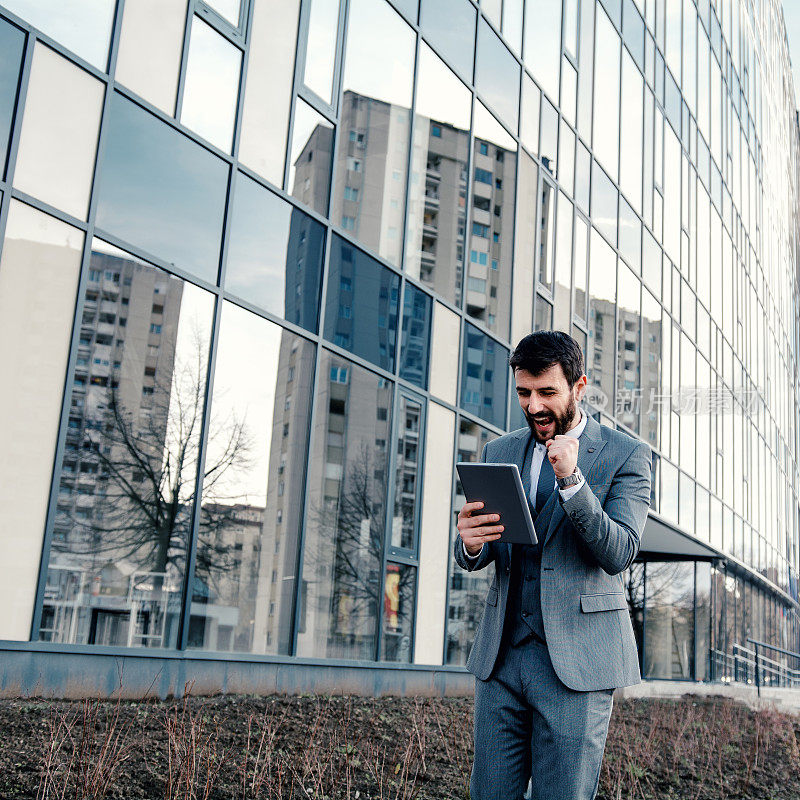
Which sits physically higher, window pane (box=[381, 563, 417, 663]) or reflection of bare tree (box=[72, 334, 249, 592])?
reflection of bare tree (box=[72, 334, 249, 592])

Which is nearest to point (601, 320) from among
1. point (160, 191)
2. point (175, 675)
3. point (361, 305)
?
point (361, 305)

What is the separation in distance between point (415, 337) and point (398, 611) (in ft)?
11.6

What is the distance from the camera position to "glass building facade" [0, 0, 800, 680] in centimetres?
793

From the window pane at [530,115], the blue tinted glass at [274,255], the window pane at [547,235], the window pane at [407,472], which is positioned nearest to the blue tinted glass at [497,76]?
the window pane at [530,115]

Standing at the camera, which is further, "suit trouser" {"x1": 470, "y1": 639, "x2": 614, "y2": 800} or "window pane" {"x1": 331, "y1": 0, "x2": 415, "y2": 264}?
"window pane" {"x1": 331, "y1": 0, "x2": 415, "y2": 264}

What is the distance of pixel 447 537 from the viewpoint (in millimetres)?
13188

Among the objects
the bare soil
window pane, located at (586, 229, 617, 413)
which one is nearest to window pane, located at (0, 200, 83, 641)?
the bare soil

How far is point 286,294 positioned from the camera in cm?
1052

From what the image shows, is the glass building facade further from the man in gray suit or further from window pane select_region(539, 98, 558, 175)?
the man in gray suit

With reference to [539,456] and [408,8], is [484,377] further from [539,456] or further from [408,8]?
[539,456]

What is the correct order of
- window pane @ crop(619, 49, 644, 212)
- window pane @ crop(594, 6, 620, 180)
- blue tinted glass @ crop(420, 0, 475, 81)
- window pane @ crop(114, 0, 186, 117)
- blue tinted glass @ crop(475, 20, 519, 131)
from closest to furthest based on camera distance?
window pane @ crop(114, 0, 186, 117)
blue tinted glass @ crop(420, 0, 475, 81)
blue tinted glass @ crop(475, 20, 519, 131)
window pane @ crop(594, 6, 620, 180)
window pane @ crop(619, 49, 644, 212)

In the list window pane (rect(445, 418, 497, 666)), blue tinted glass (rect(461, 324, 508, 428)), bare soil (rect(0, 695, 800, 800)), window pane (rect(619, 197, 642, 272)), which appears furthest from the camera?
window pane (rect(619, 197, 642, 272))

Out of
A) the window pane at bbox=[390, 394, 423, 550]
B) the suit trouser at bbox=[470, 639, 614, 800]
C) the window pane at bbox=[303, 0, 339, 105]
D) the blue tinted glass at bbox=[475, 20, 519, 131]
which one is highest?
the blue tinted glass at bbox=[475, 20, 519, 131]

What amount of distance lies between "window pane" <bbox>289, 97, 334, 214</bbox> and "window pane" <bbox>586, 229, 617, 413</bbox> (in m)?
8.86
